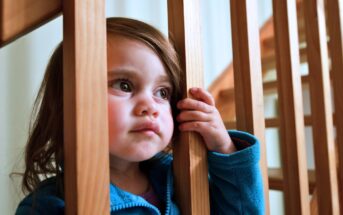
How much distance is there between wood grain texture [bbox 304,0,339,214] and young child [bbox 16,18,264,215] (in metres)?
0.29

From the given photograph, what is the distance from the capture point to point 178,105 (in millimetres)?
531

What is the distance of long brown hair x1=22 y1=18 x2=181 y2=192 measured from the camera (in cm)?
49

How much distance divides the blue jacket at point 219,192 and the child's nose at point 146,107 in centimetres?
14

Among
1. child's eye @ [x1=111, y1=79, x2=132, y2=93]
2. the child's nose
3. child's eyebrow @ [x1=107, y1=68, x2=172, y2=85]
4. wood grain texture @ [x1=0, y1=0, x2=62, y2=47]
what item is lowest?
the child's nose

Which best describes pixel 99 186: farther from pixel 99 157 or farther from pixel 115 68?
pixel 115 68

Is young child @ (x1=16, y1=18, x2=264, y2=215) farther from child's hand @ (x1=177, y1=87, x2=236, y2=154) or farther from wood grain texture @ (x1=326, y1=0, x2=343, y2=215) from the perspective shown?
wood grain texture @ (x1=326, y1=0, x2=343, y2=215)

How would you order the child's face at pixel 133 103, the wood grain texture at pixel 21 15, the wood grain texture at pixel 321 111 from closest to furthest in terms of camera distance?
the wood grain texture at pixel 21 15
the child's face at pixel 133 103
the wood grain texture at pixel 321 111

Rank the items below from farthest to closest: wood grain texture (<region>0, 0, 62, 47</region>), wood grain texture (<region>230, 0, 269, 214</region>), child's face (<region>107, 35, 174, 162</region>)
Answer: wood grain texture (<region>230, 0, 269, 214</region>) < child's face (<region>107, 35, 174, 162</region>) < wood grain texture (<region>0, 0, 62, 47</region>)

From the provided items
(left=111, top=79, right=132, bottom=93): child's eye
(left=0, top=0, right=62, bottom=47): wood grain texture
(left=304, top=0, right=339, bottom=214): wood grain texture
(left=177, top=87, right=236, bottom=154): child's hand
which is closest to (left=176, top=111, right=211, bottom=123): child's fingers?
(left=177, top=87, right=236, bottom=154): child's hand

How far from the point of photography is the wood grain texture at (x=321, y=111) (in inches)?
30.4

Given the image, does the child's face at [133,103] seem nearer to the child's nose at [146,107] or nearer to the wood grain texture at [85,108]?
the child's nose at [146,107]

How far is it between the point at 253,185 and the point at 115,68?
318 mm

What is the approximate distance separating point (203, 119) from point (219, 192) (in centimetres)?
17

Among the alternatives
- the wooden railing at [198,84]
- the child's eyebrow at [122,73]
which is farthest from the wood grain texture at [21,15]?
the child's eyebrow at [122,73]
